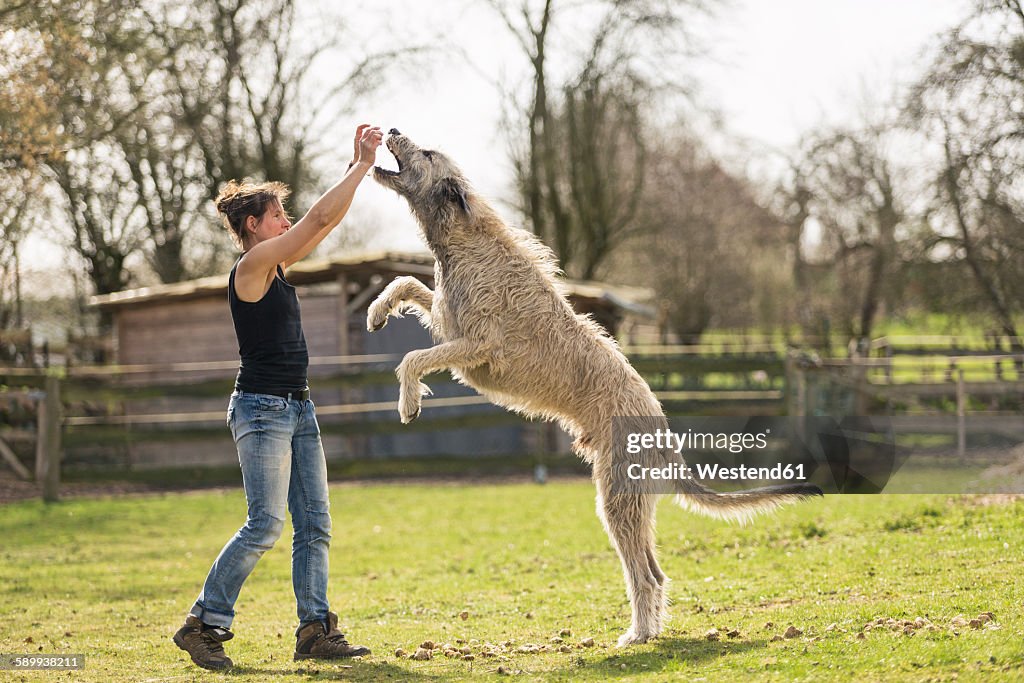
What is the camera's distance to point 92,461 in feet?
54.9

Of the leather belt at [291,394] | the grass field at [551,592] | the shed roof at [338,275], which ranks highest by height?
the shed roof at [338,275]

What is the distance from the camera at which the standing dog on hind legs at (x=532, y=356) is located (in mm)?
5539

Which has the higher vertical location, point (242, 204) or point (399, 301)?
point (242, 204)

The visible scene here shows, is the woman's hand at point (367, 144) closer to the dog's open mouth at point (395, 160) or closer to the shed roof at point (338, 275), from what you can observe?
the dog's open mouth at point (395, 160)

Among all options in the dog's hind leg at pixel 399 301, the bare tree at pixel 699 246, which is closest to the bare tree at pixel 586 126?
the bare tree at pixel 699 246

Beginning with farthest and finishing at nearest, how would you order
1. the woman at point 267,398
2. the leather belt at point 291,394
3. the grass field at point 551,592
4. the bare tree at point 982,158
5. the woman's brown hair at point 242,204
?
the bare tree at point 982,158, the woman's brown hair at point 242,204, the leather belt at point 291,394, the woman at point 267,398, the grass field at point 551,592

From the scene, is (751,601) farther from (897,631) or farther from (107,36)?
(107,36)

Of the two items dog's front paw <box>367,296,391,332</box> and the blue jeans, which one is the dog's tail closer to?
dog's front paw <box>367,296,391,332</box>

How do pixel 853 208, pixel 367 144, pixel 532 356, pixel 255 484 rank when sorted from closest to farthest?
1. pixel 255 484
2. pixel 367 144
3. pixel 532 356
4. pixel 853 208

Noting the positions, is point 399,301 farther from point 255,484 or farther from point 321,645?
point 321,645

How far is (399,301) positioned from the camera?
6.01 meters

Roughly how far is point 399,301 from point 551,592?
2.74 meters

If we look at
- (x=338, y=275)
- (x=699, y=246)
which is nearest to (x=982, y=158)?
(x=338, y=275)

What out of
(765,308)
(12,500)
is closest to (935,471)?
(12,500)
